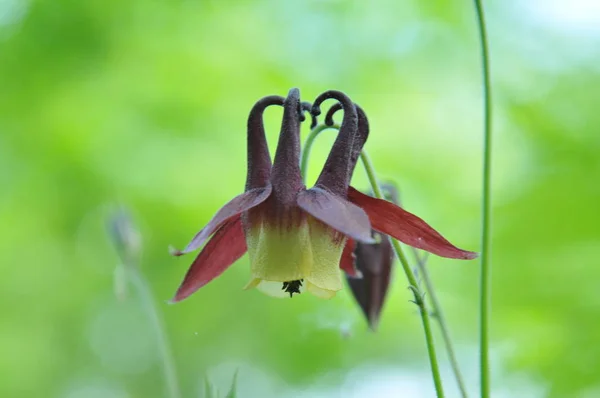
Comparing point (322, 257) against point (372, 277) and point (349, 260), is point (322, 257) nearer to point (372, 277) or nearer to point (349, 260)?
point (349, 260)

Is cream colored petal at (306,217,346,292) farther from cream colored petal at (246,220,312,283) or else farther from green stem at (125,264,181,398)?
green stem at (125,264,181,398)

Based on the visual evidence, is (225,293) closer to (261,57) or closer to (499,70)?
(261,57)

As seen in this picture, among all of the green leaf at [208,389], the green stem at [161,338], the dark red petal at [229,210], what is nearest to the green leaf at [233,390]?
the green leaf at [208,389]

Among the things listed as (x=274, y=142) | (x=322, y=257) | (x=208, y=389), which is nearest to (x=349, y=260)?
(x=322, y=257)

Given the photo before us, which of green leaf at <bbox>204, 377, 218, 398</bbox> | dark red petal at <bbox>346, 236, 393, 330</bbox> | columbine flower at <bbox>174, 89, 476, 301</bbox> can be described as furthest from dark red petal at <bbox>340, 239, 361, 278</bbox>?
green leaf at <bbox>204, 377, 218, 398</bbox>

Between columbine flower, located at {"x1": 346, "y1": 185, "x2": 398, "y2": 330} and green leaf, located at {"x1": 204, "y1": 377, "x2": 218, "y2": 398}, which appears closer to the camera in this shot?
green leaf, located at {"x1": 204, "y1": 377, "x2": 218, "y2": 398}

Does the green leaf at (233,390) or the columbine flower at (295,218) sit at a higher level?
the columbine flower at (295,218)

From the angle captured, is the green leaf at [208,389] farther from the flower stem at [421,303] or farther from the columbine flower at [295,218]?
the flower stem at [421,303]

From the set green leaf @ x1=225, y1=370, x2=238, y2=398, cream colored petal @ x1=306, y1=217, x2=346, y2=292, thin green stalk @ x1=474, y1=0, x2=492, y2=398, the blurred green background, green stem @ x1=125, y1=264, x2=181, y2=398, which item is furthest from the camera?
the blurred green background

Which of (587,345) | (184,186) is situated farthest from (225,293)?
(587,345)
